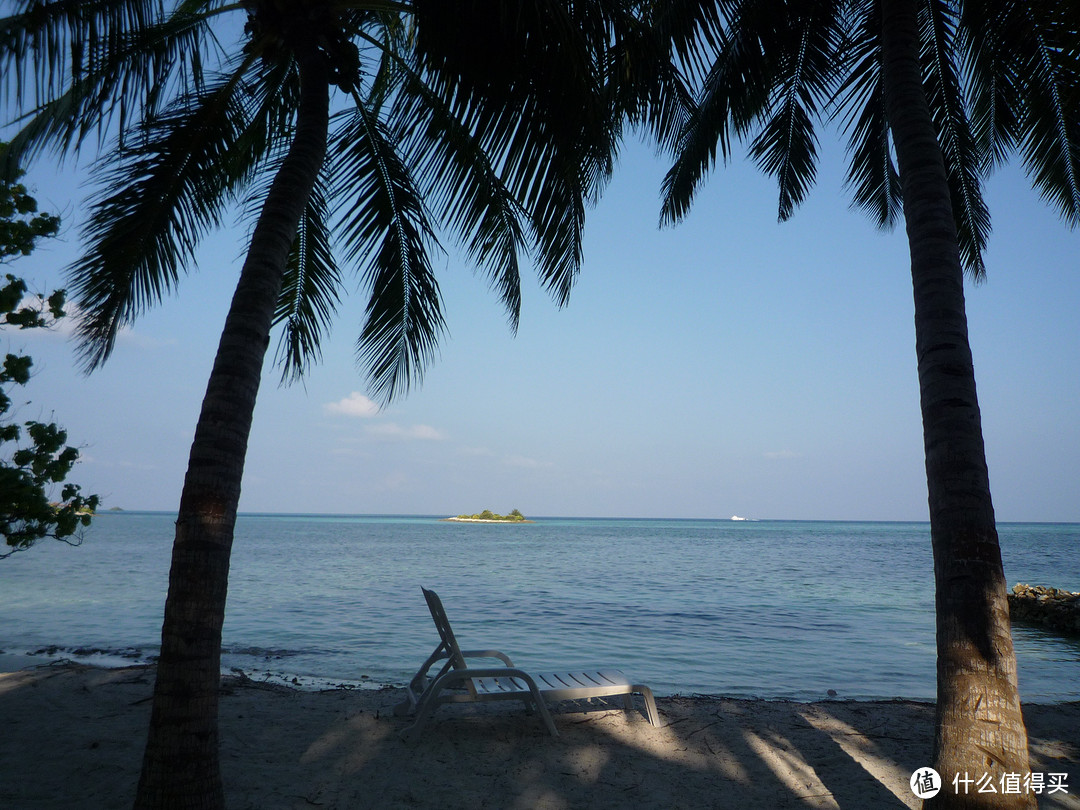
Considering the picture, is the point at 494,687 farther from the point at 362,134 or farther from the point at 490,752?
the point at 362,134

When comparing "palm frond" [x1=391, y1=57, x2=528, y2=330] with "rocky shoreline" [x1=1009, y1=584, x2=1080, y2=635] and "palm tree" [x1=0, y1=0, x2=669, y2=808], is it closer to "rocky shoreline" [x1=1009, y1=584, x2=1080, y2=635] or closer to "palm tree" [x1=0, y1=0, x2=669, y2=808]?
"palm tree" [x1=0, y1=0, x2=669, y2=808]

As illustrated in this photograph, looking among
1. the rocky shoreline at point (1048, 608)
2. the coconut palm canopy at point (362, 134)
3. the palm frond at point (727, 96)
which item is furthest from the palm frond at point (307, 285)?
the rocky shoreline at point (1048, 608)

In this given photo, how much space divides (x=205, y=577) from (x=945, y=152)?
7.43 metres

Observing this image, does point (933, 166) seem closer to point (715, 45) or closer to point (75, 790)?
point (715, 45)

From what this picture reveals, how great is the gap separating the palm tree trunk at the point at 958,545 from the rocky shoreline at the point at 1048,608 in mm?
11108

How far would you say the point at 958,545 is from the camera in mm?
3256

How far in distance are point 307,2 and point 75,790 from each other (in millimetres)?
4643

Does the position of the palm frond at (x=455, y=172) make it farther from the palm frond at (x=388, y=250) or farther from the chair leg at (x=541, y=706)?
the chair leg at (x=541, y=706)

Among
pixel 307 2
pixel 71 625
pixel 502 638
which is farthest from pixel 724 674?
pixel 71 625

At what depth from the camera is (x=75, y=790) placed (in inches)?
136

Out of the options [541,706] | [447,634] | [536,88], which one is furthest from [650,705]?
[536,88]

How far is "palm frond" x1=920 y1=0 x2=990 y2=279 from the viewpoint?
6000 mm

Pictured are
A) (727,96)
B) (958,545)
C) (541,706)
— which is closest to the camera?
(958,545)

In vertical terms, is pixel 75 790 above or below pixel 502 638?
above
